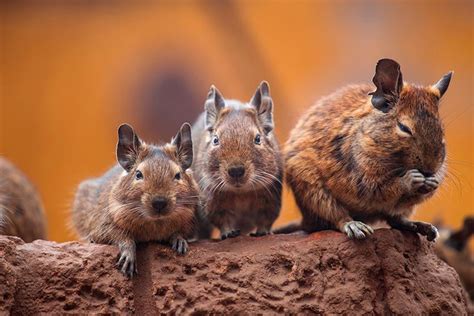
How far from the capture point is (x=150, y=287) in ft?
16.2

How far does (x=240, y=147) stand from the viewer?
5.51m

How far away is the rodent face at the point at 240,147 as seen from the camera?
545 centimetres

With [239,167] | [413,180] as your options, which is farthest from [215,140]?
Answer: [413,180]

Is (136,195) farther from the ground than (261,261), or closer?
farther from the ground

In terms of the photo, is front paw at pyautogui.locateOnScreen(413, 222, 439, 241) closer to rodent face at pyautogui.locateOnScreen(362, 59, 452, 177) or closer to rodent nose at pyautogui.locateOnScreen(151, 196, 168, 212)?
rodent face at pyautogui.locateOnScreen(362, 59, 452, 177)

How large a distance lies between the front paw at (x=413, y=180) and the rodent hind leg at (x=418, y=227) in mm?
499

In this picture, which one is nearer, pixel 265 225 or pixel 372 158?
pixel 372 158

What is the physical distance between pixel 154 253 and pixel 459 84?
20.6 ft

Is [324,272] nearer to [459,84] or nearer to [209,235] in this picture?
[209,235]

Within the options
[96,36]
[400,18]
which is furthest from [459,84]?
[96,36]

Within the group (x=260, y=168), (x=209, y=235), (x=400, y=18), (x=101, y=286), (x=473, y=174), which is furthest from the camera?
(x=400, y=18)

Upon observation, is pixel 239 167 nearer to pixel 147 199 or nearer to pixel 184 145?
pixel 184 145

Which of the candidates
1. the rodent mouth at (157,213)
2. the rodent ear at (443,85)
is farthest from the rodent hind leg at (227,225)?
the rodent ear at (443,85)

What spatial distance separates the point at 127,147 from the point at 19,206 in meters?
1.75
